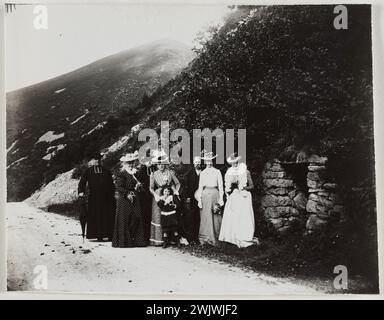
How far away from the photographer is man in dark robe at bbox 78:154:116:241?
6848mm

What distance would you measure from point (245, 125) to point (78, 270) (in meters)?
3.21

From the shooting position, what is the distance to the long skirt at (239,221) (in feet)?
22.1

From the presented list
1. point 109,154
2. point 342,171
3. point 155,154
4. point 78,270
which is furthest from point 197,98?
point 78,270

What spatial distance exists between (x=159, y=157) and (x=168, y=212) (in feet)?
2.72

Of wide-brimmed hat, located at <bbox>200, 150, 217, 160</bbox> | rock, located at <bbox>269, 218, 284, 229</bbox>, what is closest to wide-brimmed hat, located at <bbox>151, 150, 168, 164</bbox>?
wide-brimmed hat, located at <bbox>200, 150, 217, 160</bbox>

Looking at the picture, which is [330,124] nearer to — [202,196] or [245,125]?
[245,125]

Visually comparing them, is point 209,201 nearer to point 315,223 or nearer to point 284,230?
point 284,230

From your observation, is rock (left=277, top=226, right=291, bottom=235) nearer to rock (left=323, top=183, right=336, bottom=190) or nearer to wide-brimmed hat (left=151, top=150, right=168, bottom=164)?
rock (left=323, top=183, right=336, bottom=190)

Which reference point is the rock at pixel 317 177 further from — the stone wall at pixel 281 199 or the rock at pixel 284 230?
the rock at pixel 284 230

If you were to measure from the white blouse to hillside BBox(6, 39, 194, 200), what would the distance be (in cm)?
138

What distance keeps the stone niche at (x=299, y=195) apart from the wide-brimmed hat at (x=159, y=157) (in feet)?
4.83

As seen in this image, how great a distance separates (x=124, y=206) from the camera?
22.2ft

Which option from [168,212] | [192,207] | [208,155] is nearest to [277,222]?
[192,207]
